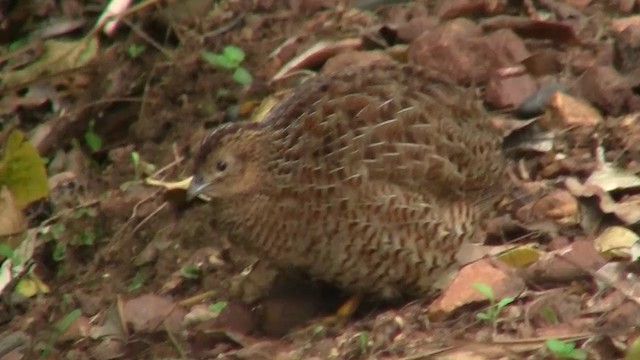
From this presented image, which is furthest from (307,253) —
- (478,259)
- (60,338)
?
(60,338)

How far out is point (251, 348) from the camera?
14.5 ft

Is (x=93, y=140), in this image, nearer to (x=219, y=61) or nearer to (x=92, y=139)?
(x=92, y=139)

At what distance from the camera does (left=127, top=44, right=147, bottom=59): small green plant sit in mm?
6215

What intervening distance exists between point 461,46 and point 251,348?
5.74 feet

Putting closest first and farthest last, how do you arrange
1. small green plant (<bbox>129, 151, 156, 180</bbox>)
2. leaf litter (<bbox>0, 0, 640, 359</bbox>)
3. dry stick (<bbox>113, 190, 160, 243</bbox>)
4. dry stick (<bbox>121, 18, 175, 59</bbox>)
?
1. leaf litter (<bbox>0, 0, 640, 359</bbox>)
2. dry stick (<bbox>113, 190, 160, 243</bbox>)
3. small green plant (<bbox>129, 151, 156, 180</bbox>)
4. dry stick (<bbox>121, 18, 175, 59</bbox>)

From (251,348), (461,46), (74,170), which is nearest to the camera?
(251,348)

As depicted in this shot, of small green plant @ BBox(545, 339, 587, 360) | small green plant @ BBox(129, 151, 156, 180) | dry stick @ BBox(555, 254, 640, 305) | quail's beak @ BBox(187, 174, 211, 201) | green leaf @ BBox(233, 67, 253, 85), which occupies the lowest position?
small green plant @ BBox(129, 151, 156, 180)

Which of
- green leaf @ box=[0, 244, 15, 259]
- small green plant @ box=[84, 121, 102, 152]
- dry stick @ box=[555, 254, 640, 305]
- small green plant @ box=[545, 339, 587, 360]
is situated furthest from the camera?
small green plant @ box=[84, 121, 102, 152]

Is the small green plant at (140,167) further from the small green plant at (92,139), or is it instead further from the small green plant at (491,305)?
the small green plant at (491,305)

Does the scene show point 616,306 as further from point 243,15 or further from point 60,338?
point 243,15

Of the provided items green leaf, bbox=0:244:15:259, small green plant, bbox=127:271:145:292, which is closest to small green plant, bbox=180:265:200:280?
small green plant, bbox=127:271:145:292

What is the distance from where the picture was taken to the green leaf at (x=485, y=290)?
4.29 metres

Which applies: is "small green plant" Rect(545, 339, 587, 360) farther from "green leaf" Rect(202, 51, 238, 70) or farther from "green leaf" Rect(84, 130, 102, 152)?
"green leaf" Rect(84, 130, 102, 152)

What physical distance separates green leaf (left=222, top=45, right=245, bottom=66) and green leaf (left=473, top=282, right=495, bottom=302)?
6.68 feet
